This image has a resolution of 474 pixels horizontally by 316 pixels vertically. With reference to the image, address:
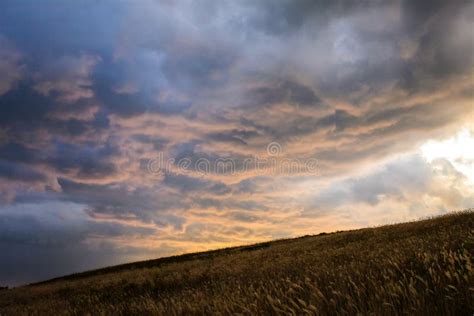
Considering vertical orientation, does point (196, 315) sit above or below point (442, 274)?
below

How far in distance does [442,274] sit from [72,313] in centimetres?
1014

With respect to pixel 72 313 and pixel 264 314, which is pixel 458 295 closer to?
pixel 264 314

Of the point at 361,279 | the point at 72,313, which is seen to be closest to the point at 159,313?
the point at 361,279

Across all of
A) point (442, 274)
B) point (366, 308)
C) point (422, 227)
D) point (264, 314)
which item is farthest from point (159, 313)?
point (422, 227)

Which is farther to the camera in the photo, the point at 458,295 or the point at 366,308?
the point at 366,308

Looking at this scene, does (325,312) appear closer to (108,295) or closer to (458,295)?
(458,295)

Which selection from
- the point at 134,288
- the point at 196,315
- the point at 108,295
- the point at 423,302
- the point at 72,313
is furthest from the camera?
the point at 134,288

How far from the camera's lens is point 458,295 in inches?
140

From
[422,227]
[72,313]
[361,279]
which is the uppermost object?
[422,227]

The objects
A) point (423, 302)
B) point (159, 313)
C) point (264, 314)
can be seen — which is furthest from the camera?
point (159, 313)

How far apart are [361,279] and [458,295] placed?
1.93m

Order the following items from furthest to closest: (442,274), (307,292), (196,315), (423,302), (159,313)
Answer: (159,313) < (196,315) < (307,292) < (442,274) < (423,302)

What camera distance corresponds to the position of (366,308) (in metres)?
3.86

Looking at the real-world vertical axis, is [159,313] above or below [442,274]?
below
